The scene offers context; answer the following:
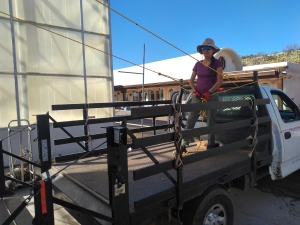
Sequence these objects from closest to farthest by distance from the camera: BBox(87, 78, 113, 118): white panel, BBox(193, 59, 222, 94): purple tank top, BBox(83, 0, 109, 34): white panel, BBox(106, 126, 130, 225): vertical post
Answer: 1. BBox(106, 126, 130, 225): vertical post
2. BBox(193, 59, 222, 94): purple tank top
3. BBox(83, 0, 109, 34): white panel
4. BBox(87, 78, 113, 118): white panel

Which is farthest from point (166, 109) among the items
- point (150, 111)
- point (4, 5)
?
point (4, 5)

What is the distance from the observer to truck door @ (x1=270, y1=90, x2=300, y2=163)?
3.76 meters

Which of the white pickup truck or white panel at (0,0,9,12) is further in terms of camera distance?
white panel at (0,0,9,12)

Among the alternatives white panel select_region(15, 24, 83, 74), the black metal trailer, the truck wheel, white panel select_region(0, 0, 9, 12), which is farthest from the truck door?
white panel select_region(0, 0, 9, 12)

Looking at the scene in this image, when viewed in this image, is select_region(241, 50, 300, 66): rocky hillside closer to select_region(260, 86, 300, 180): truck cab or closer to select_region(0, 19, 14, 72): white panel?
select_region(0, 19, 14, 72): white panel

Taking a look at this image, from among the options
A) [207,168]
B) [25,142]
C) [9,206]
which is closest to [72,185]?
[9,206]

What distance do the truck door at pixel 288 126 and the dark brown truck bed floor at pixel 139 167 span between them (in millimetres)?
693

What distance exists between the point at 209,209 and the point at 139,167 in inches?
39.2

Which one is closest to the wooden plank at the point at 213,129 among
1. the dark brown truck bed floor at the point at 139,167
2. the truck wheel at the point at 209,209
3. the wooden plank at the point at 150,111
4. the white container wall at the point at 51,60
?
the wooden plank at the point at 150,111

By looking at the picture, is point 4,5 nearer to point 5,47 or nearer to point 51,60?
point 5,47

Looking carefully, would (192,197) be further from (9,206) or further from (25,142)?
(25,142)

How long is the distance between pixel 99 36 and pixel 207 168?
6.93m

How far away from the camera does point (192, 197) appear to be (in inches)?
93.3

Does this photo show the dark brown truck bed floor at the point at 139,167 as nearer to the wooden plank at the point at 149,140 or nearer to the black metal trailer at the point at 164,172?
the black metal trailer at the point at 164,172
